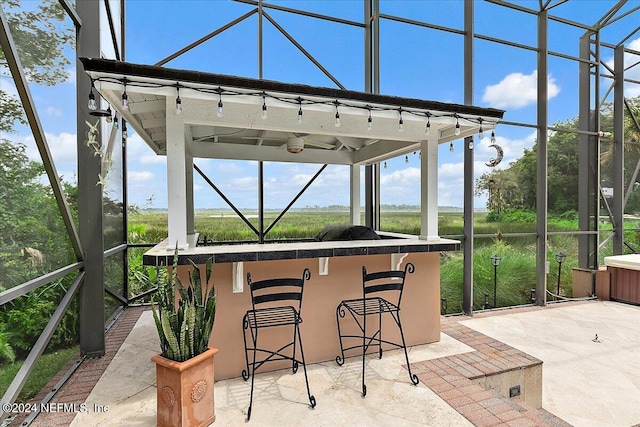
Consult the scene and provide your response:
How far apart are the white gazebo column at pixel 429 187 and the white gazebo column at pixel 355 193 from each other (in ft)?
A: 5.73

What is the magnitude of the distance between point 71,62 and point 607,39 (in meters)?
8.94

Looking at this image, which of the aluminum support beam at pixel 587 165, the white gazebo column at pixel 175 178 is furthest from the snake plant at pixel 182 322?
the aluminum support beam at pixel 587 165

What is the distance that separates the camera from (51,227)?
2670 millimetres

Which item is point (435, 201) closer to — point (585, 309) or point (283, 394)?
point (283, 394)

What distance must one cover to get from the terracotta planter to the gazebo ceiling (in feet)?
5.71

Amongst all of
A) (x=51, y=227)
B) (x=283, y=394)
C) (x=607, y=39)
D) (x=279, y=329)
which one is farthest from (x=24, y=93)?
(x=607, y=39)

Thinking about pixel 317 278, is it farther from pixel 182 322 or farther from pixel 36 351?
pixel 36 351

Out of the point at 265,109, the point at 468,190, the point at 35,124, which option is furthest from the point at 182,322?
the point at 468,190

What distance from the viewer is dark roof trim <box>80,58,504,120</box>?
214 cm

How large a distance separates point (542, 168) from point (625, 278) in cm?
253

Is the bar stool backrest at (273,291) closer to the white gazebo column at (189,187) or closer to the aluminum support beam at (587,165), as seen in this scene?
the white gazebo column at (189,187)

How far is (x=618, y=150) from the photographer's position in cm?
643

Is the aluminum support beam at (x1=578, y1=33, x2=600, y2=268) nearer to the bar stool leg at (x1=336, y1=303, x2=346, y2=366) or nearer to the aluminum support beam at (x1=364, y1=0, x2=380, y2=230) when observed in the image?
the aluminum support beam at (x1=364, y1=0, x2=380, y2=230)

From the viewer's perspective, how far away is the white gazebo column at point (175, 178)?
2.58 metres
